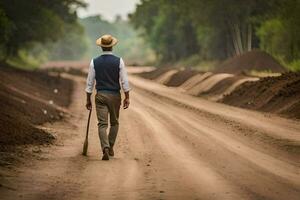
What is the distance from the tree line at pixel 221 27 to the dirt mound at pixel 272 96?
11.7 m

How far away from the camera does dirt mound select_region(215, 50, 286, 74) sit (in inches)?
1768

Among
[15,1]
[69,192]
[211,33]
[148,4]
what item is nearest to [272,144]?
[69,192]

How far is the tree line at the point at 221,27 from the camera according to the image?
159 feet

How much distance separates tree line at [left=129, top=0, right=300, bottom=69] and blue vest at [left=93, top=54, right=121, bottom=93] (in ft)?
96.0

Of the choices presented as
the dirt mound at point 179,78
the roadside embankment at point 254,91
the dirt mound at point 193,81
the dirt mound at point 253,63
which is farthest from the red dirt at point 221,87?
the dirt mound at point 179,78

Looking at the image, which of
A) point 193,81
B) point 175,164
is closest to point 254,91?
point 193,81

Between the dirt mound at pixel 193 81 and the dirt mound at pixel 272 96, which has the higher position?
the dirt mound at pixel 193 81

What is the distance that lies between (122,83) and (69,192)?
155 inches

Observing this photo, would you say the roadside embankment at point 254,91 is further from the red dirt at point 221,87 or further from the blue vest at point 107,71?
the blue vest at point 107,71

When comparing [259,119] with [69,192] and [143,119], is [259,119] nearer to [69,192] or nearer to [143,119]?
[143,119]

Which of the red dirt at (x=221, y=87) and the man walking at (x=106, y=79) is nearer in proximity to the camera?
the man walking at (x=106, y=79)

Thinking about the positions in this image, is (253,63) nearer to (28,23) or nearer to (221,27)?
(221,27)

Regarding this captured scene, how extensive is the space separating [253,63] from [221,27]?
2209cm

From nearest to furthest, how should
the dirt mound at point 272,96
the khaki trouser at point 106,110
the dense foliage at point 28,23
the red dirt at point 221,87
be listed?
the khaki trouser at point 106,110 → the dirt mound at point 272,96 → the red dirt at point 221,87 → the dense foliage at point 28,23
